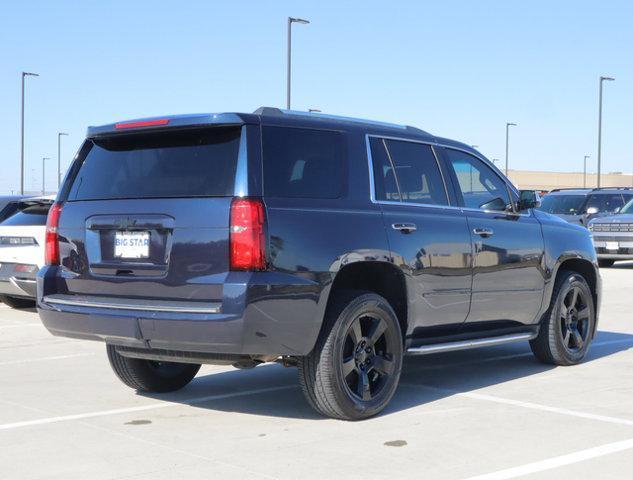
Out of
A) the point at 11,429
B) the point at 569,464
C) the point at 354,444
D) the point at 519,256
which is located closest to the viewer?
the point at 569,464

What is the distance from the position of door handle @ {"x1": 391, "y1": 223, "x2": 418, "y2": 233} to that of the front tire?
507 millimetres

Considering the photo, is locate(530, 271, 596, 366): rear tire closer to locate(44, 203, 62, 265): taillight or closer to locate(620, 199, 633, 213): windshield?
locate(44, 203, 62, 265): taillight

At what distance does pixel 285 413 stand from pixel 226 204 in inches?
63.9

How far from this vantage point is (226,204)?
19.2 feet

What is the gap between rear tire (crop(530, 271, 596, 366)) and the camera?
27.9ft

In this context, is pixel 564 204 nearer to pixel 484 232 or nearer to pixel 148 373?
pixel 484 232

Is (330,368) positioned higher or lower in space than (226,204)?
lower

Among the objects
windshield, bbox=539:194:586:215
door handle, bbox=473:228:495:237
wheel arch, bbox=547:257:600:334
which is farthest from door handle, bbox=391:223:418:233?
windshield, bbox=539:194:586:215

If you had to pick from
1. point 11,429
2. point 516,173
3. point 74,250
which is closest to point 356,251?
point 74,250

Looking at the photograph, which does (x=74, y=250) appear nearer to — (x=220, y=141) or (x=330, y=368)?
(x=220, y=141)

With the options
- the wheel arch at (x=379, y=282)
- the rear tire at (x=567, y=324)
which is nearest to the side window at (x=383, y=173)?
the wheel arch at (x=379, y=282)

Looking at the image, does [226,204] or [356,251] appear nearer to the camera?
[226,204]

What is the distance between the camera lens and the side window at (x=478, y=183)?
7711mm

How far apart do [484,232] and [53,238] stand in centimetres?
312
